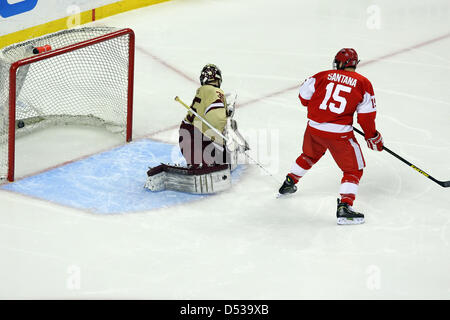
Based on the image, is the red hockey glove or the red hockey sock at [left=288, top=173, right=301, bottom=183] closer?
the red hockey glove

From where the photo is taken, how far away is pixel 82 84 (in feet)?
19.9

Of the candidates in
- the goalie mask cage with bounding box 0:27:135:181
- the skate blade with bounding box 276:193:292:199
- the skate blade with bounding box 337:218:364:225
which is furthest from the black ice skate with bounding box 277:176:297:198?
the goalie mask cage with bounding box 0:27:135:181

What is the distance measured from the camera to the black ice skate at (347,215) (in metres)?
4.89

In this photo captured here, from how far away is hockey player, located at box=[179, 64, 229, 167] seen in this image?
509 centimetres

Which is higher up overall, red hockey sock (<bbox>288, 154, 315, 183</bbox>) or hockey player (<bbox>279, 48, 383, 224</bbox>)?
hockey player (<bbox>279, 48, 383, 224</bbox>)

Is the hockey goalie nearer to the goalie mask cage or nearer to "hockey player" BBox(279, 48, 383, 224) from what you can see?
"hockey player" BBox(279, 48, 383, 224)

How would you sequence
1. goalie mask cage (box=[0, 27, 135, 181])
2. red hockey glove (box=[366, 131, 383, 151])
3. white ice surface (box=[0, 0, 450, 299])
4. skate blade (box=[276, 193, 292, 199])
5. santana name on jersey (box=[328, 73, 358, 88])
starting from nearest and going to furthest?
white ice surface (box=[0, 0, 450, 299])
santana name on jersey (box=[328, 73, 358, 88])
red hockey glove (box=[366, 131, 383, 151])
skate blade (box=[276, 193, 292, 199])
goalie mask cage (box=[0, 27, 135, 181])

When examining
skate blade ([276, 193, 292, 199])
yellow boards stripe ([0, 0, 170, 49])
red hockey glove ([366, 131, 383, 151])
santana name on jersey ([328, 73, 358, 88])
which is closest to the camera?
santana name on jersey ([328, 73, 358, 88])

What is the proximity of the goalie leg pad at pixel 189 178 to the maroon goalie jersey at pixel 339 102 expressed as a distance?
65 cm

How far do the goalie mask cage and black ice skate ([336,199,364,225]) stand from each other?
5.36 ft

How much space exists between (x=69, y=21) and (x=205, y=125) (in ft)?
9.65

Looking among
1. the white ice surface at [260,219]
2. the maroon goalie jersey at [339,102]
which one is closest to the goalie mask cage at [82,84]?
the white ice surface at [260,219]

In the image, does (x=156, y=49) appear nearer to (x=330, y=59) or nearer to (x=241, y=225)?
(x=330, y=59)

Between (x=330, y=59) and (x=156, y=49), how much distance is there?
1.44 meters
